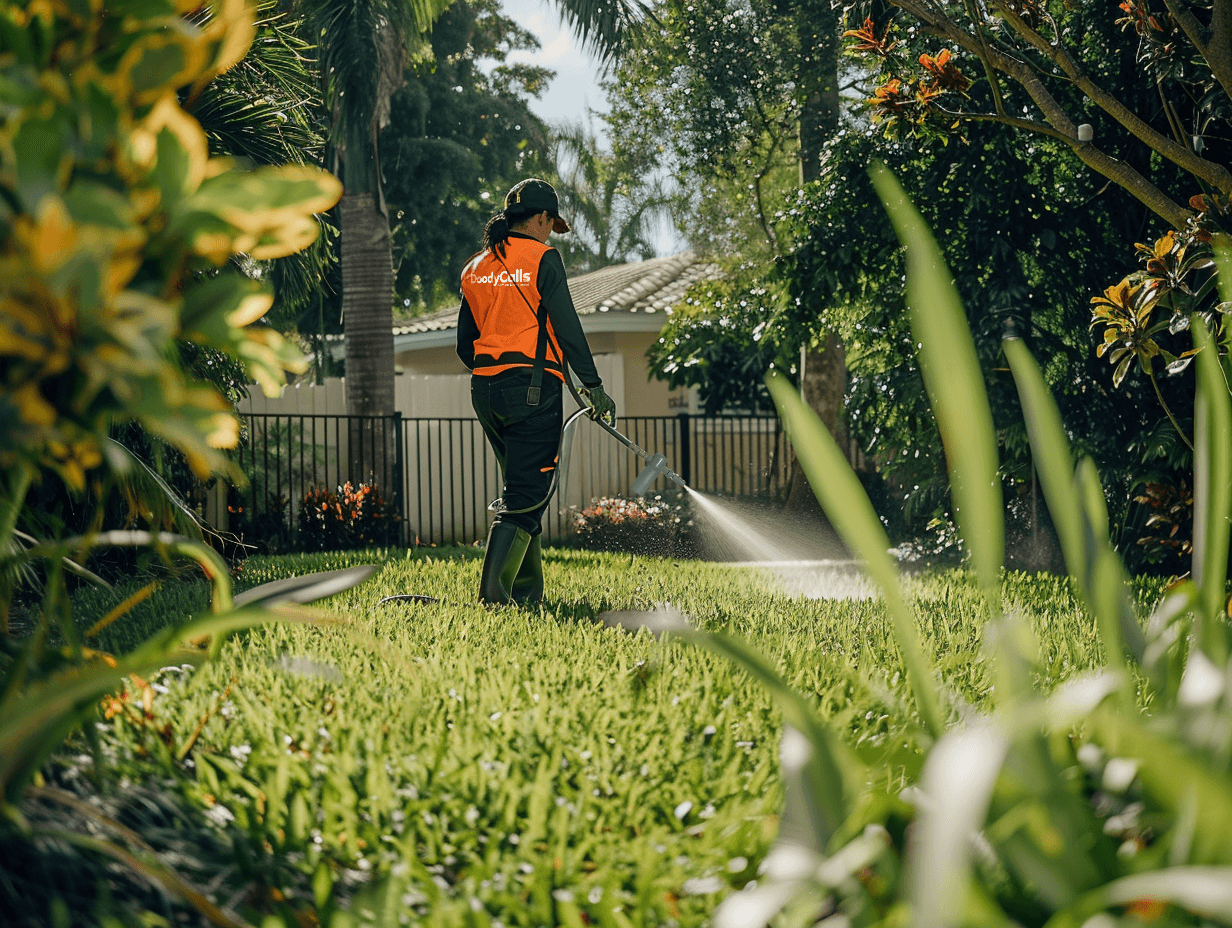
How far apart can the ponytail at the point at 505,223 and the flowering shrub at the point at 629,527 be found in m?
5.67

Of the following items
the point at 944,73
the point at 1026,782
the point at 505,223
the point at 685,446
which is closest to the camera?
the point at 1026,782

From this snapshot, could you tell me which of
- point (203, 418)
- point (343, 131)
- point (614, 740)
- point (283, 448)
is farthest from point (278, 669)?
point (283, 448)

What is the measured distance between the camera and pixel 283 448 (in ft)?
37.5

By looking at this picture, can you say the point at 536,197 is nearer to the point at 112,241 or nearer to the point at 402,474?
the point at 112,241

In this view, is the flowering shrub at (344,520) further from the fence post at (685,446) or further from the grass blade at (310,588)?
the grass blade at (310,588)

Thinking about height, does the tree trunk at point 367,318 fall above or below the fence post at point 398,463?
above

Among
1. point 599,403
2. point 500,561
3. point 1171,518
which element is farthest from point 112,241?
point 1171,518

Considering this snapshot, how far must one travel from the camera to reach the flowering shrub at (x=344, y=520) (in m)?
9.73

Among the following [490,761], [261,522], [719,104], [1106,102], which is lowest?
[261,522]

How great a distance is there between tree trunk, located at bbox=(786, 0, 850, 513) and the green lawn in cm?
817

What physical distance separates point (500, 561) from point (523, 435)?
0.60 meters

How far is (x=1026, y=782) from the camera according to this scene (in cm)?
111

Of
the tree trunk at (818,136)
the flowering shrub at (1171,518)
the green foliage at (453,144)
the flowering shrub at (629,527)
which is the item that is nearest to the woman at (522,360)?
the flowering shrub at (1171,518)

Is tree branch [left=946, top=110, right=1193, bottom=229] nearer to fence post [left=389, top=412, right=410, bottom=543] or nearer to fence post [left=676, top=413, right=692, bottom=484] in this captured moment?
fence post [left=389, top=412, right=410, bottom=543]
